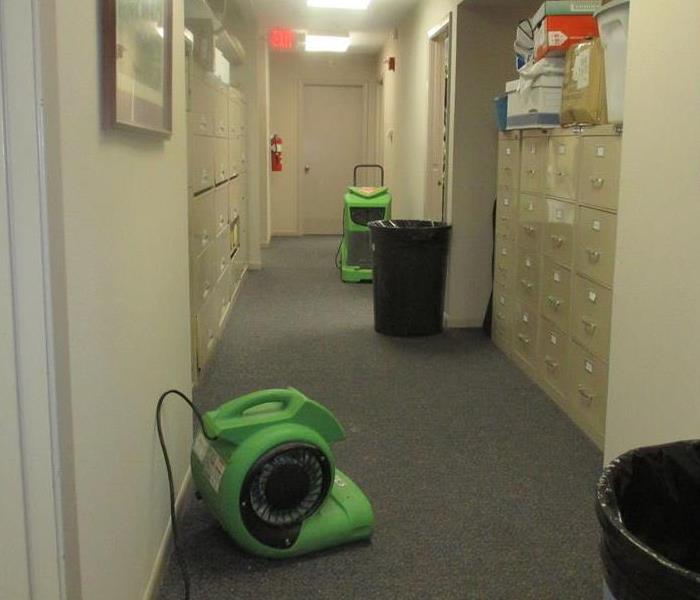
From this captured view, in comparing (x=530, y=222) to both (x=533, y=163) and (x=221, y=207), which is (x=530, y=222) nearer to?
(x=533, y=163)

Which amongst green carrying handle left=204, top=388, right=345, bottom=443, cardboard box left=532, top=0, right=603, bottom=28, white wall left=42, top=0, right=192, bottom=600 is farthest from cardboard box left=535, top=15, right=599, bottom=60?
green carrying handle left=204, top=388, right=345, bottom=443

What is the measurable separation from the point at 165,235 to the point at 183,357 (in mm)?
507

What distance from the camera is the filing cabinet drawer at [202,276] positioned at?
3.48 metres

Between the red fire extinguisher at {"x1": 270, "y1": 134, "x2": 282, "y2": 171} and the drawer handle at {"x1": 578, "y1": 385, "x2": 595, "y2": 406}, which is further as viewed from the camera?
the red fire extinguisher at {"x1": 270, "y1": 134, "x2": 282, "y2": 171}

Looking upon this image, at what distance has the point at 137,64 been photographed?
5.38ft

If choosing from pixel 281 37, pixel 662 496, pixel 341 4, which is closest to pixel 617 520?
pixel 662 496

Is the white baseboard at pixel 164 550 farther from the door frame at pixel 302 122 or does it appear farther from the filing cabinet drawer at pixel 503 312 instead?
the door frame at pixel 302 122

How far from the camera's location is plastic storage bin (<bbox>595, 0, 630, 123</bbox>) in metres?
2.86

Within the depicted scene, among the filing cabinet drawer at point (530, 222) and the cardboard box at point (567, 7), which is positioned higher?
the cardboard box at point (567, 7)

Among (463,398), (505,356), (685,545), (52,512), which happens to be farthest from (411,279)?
(52,512)

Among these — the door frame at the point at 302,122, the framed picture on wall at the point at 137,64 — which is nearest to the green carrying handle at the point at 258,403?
the framed picture on wall at the point at 137,64

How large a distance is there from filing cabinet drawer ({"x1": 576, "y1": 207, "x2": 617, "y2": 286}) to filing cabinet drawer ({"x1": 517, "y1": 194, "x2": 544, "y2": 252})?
1.67 feet

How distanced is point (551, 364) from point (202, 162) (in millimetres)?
1898

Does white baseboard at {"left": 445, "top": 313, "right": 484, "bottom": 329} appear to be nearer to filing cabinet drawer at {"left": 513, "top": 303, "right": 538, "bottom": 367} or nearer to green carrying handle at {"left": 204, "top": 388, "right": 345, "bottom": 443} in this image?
filing cabinet drawer at {"left": 513, "top": 303, "right": 538, "bottom": 367}
